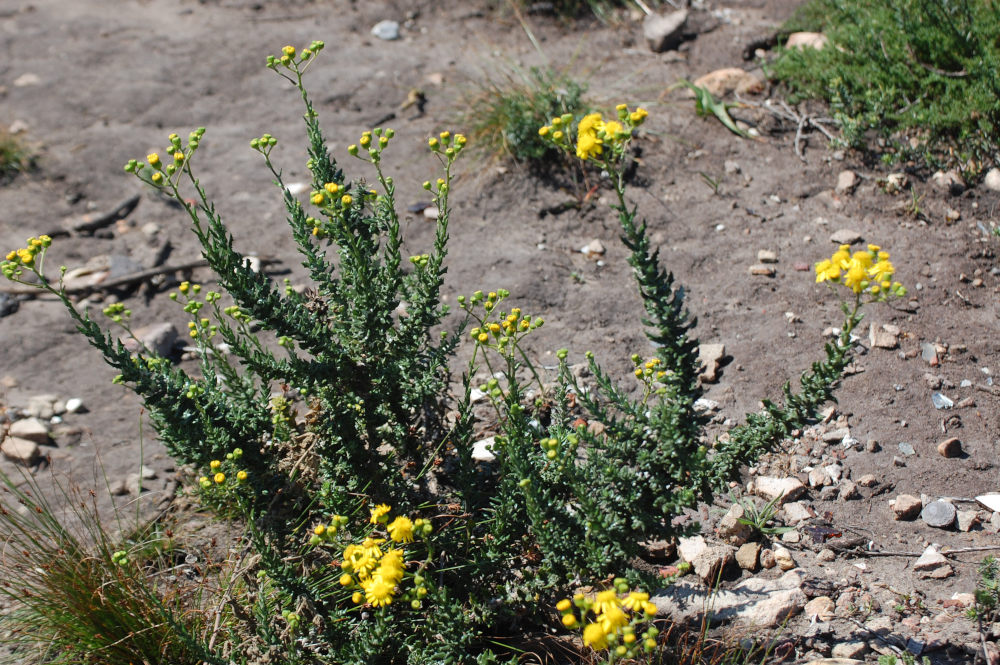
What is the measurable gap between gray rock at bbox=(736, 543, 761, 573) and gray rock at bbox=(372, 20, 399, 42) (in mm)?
4977

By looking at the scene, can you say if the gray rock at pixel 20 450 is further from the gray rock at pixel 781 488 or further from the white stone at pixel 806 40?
the white stone at pixel 806 40

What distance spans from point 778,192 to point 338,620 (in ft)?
11.0

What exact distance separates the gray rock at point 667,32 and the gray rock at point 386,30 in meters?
2.02

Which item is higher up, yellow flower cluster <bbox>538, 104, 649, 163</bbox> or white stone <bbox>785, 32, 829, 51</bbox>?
yellow flower cluster <bbox>538, 104, 649, 163</bbox>

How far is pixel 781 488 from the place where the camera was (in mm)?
3053

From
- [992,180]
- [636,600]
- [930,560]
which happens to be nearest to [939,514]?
[930,560]

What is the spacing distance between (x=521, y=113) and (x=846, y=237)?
6.66ft

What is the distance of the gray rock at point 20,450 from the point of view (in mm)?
3516

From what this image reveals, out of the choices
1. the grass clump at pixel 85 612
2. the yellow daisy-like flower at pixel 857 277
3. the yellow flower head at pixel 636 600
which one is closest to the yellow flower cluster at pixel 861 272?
the yellow daisy-like flower at pixel 857 277

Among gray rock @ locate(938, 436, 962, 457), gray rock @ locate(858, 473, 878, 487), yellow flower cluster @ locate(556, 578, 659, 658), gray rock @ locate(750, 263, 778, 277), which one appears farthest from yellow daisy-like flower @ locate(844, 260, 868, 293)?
gray rock @ locate(750, 263, 778, 277)

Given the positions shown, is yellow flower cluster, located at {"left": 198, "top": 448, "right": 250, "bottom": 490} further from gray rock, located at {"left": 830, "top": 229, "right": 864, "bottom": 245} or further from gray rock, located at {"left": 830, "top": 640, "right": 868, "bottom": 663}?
gray rock, located at {"left": 830, "top": 229, "right": 864, "bottom": 245}

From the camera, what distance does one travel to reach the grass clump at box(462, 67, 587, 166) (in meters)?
4.79

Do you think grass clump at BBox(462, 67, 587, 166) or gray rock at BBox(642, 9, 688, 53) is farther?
gray rock at BBox(642, 9, 688, 53)

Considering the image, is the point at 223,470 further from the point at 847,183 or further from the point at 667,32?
the point at 667,32
